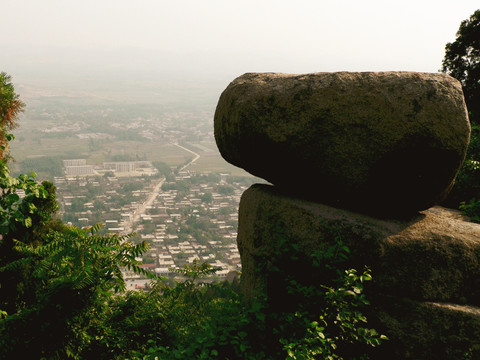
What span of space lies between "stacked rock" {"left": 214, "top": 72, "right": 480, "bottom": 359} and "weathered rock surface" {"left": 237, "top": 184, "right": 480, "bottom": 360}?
1 centimetres

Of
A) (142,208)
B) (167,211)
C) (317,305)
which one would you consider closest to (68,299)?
(317,305)

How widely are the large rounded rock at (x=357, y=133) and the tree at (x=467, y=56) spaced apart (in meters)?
12.2

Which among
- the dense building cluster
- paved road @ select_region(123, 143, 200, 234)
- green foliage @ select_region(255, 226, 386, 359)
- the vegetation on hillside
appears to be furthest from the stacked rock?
paved road @ select_region(123, 143, 200, 234)

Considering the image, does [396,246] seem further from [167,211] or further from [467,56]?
[167,211]

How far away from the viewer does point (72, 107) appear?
401 feet

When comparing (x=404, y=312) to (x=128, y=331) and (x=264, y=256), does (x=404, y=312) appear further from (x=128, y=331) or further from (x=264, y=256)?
(x=128, y=331)

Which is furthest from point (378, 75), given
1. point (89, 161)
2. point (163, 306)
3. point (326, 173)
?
point (89, 161)

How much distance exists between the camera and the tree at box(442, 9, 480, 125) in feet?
51.0

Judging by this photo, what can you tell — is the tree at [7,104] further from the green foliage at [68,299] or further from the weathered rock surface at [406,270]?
the weathered rock surface at [406,270]

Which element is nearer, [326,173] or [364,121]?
[364,121]

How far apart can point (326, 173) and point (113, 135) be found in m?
88.2

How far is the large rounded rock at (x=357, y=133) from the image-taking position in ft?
15.4

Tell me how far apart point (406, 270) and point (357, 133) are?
164 centimetres

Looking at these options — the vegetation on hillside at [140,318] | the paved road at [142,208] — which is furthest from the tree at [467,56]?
the paved road at [142,208]
